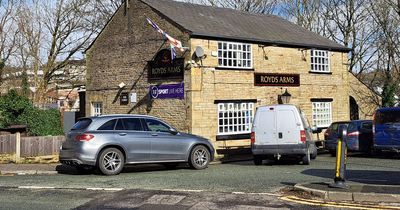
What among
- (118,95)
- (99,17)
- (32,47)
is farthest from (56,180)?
(99,17)

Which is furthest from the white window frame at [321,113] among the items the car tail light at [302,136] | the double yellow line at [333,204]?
the double yellow line at [333,204]

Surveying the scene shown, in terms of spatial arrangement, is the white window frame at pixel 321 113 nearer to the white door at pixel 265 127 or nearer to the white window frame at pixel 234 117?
the white window frame at pixel 234 117

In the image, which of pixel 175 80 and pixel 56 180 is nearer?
pixel 56 180

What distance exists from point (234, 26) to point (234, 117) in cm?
461

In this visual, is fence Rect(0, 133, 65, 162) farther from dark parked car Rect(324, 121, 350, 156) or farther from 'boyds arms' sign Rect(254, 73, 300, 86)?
dark parked car Rect(324, 121, 350, 156)

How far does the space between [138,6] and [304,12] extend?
1013 inches

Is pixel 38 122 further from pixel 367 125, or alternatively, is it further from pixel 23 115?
pixel 367 125

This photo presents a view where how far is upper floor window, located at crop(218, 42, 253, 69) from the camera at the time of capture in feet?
69.7

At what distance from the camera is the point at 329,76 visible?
85.5ft

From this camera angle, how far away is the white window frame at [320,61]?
83.0ft

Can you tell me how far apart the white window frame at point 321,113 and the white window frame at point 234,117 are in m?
4.51

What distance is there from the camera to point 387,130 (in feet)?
59.7

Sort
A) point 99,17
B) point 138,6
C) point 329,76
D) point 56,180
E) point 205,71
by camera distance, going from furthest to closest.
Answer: point 99,17
point 329,76
point 138,6
point 205,71
point 56,180

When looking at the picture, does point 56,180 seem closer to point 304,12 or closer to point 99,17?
Answer: point 99,17
